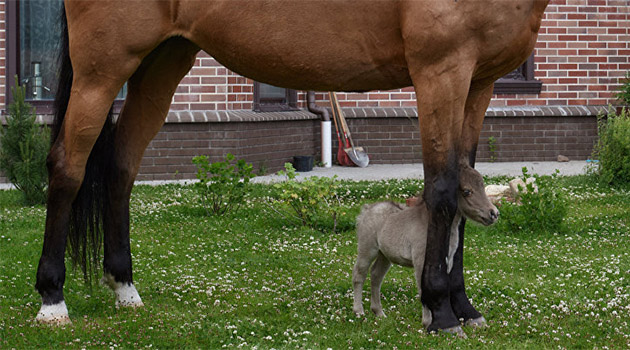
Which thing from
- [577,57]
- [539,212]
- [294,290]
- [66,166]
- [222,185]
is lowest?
[294,290]

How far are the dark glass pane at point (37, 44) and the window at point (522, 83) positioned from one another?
774 centimetres

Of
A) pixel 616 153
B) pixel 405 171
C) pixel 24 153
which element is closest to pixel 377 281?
pixel 24 153

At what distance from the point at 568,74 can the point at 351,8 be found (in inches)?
474

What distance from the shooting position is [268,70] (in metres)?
4.36

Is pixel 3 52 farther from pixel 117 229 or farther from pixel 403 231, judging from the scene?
pixel 403 231

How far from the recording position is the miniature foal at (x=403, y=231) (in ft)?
14.0

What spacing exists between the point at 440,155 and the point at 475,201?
0.39 meters

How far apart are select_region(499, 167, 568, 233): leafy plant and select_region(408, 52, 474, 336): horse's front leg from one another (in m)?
3.73

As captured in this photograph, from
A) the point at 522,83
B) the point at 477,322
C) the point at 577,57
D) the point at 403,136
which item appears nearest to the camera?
the point at 477,322

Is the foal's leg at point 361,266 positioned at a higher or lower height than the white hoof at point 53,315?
higher

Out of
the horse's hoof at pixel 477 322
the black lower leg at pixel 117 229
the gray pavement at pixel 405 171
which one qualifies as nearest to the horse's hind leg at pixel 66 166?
the black lower leg at pixel 117 229

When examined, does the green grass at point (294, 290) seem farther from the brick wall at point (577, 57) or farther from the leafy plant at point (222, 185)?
the brick wall at point (577, 57)

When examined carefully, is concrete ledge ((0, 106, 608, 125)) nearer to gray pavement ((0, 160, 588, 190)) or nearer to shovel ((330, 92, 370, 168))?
shovel ((330, 92, 370, 168))

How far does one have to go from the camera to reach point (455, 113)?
397 centimetres
